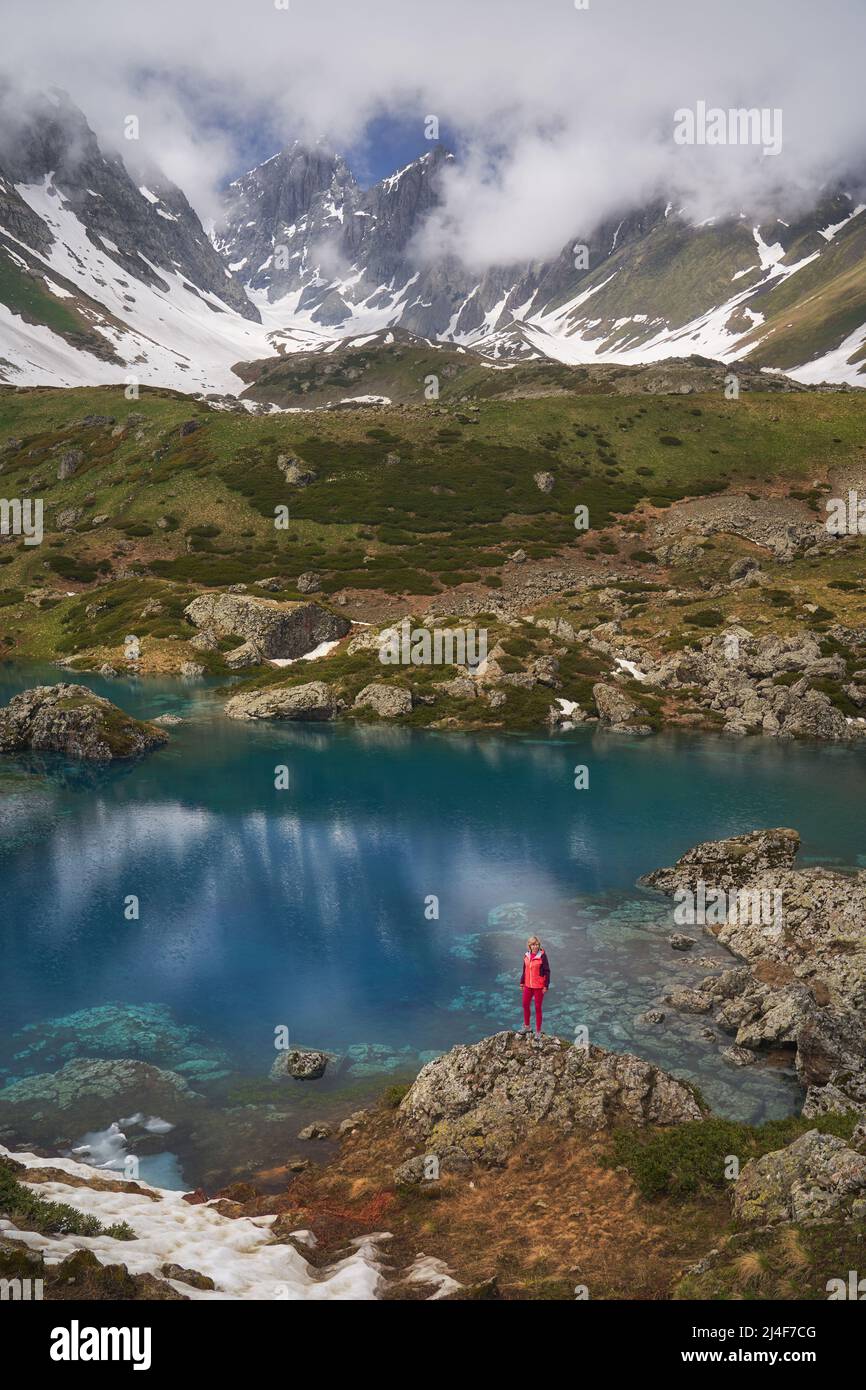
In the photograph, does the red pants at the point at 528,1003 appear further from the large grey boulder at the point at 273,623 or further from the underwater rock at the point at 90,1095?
the large grey boulder at the point at 273,623

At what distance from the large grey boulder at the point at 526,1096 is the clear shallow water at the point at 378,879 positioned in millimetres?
3132

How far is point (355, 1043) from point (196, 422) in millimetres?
156151

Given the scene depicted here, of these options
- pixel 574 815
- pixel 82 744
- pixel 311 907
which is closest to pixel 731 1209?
pixel 311 907

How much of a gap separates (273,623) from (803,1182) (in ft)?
283

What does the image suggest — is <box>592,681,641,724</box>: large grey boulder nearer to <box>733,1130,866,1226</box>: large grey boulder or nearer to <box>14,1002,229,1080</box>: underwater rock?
<box>14,1002,229,1080</box>: underwater rock

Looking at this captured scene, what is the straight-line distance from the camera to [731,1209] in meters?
17.7

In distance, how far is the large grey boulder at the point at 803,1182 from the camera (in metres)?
15.4

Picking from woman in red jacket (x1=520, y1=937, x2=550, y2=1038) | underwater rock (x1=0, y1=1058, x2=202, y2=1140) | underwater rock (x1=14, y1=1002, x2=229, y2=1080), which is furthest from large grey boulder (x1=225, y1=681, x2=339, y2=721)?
woman in red jacket (x1=520, y1=937, x2=550, y2=1038)

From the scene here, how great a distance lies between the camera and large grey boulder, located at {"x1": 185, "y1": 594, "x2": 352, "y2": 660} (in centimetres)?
9612

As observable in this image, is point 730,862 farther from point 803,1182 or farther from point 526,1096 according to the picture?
point 803,1182

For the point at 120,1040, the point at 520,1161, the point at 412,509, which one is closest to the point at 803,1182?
the point at 520,1161

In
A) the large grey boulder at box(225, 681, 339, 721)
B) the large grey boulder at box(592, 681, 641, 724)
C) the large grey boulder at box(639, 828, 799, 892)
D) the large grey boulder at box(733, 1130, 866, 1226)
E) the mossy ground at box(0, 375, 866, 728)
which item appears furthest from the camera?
the mossy ground at box(0, 375, 866, 728)

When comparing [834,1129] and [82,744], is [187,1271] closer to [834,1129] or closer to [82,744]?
[834,1129]

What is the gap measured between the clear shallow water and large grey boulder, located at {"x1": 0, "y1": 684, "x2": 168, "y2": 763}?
2363mm
